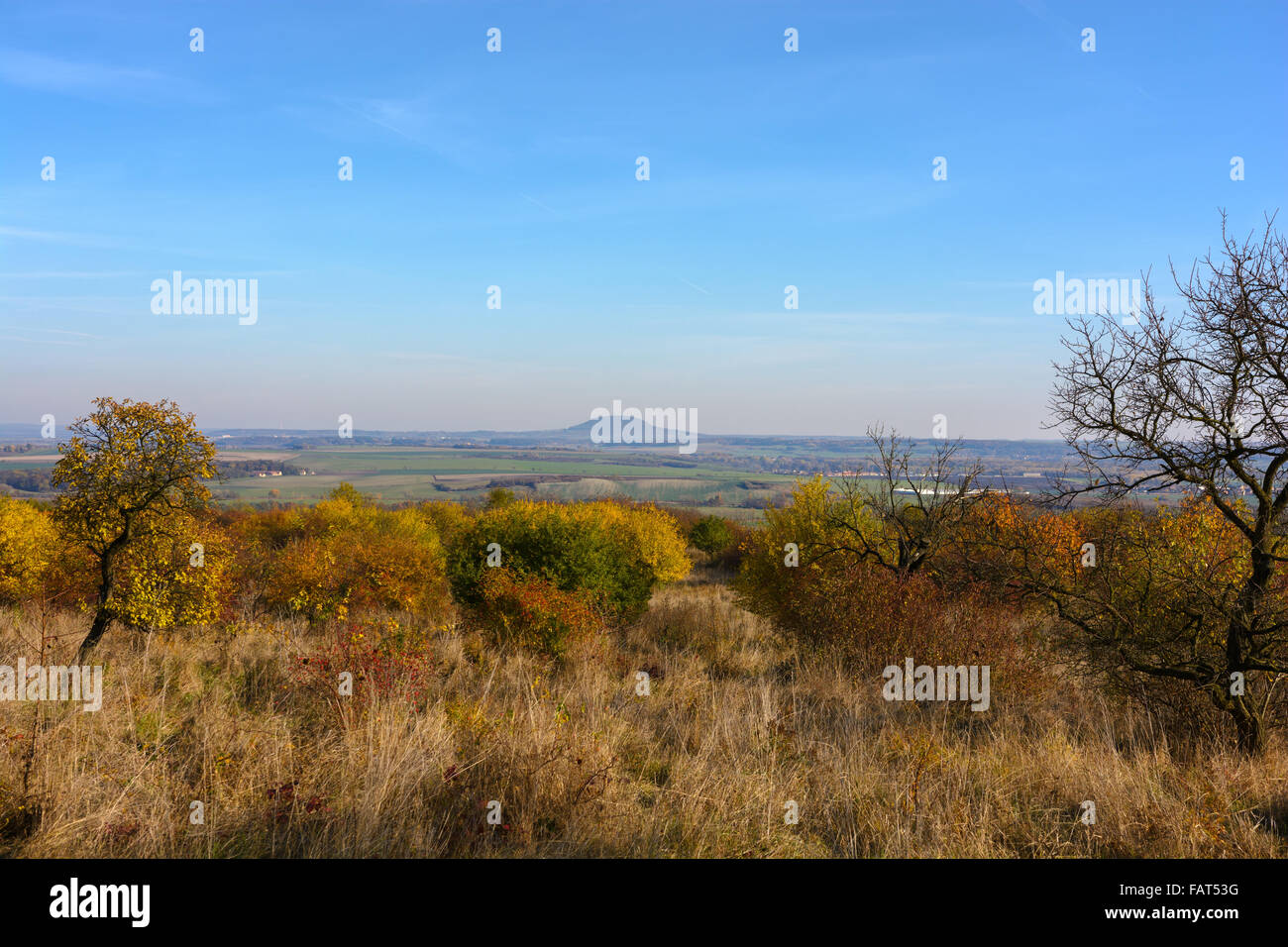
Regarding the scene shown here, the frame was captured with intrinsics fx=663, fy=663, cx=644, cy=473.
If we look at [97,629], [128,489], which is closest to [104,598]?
[97,629]

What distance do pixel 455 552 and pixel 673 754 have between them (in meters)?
12.2

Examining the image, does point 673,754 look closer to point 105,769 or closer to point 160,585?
point 105,769

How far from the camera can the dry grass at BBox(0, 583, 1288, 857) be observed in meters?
Answer: 4.07

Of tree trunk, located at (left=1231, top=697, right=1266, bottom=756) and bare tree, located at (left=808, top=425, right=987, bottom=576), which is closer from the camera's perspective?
tree trunk, located at (left=1231, top=697, right=1266, bottom=756)

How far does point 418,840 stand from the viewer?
393 cm

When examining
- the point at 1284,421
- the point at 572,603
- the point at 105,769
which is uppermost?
the point at 1284,421

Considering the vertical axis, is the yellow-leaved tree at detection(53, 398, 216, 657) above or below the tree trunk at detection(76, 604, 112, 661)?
above

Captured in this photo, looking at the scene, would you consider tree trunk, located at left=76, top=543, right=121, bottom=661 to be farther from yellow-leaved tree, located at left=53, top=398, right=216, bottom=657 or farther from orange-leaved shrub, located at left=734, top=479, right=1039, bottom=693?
orange-leaved shrub, located at left=734, top=479, right=1039, bottom=693

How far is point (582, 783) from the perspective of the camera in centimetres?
479

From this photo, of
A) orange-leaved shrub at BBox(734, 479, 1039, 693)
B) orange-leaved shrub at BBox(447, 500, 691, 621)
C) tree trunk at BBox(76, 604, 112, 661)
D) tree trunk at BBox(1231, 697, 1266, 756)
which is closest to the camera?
tree trunk at BBox(1231, 697, 1266, 756)

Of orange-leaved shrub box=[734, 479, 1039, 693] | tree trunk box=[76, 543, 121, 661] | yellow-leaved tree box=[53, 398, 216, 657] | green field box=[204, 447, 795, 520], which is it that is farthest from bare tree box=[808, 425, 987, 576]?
green field box=[204, 447, 795, 520]

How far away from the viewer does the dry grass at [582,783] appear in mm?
4070
